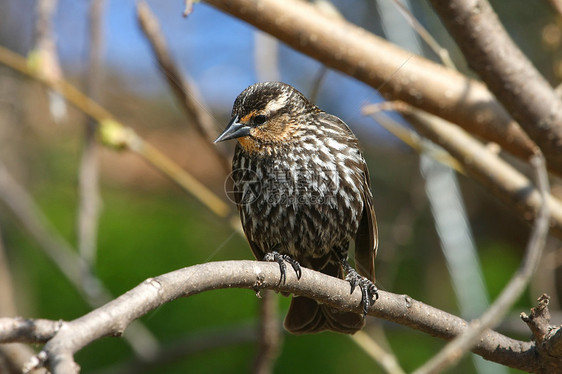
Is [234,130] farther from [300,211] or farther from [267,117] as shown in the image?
[300,211]

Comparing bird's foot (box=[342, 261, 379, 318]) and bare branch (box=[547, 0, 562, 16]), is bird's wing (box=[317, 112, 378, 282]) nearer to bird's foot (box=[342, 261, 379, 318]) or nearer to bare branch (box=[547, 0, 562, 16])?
bird's foot (box=[342, 261, 379, 318])

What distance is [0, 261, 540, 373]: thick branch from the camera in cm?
128

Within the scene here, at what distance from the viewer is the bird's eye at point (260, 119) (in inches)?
114

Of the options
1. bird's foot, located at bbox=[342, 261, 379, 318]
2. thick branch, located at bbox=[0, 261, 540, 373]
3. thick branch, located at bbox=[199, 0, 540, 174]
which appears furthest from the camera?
thick branch, located at bbox=[199, 0, 540, 174]

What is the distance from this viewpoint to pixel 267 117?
2941 millimetres

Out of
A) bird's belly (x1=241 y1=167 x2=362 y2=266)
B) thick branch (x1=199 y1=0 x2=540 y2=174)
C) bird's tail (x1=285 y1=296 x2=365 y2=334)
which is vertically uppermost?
thick branch (x1=199 y1=0 x2=540 y2=174)

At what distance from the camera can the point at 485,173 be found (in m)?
3.10

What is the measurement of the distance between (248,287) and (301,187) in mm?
1121

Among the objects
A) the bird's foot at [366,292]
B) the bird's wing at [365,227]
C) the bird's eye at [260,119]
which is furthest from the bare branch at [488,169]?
the bird's foot at [366,292]

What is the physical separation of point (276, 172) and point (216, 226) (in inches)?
208

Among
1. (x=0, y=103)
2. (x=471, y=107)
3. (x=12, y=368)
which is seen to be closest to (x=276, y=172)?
(x=471, y=107)

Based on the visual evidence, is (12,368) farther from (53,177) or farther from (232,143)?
(53,177)

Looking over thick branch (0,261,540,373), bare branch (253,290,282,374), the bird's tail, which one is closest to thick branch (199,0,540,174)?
thick branch (0,261,540,373)

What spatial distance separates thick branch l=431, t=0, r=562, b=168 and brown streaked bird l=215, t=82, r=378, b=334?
78 cm
